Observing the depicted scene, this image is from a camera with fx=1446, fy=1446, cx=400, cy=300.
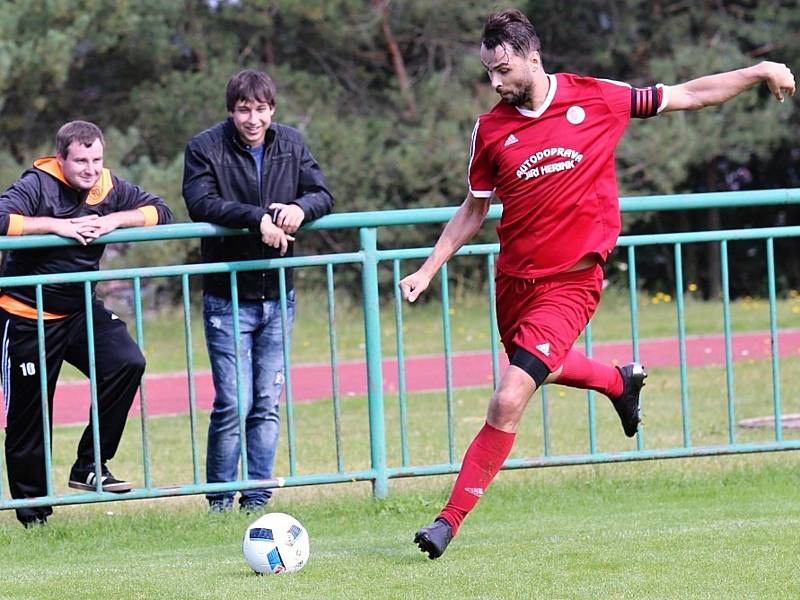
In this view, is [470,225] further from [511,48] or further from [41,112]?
[41,112]

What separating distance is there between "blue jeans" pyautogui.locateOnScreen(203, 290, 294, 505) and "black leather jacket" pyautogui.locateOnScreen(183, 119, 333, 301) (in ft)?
0.32

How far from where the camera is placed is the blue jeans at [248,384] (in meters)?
7.19

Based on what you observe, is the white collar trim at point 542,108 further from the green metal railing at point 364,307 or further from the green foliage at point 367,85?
the green foliage at point 367,85

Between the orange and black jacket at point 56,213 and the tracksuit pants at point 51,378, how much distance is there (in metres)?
0.09

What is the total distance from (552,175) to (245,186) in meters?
1.94

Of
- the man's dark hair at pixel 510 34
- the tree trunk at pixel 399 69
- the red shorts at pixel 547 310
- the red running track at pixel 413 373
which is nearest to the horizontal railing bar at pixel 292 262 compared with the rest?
the red shorts at pixel 547 310

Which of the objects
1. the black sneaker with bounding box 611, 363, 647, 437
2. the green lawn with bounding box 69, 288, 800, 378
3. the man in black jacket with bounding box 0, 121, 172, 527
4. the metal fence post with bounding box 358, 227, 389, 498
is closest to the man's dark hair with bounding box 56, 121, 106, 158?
the man in black jacket with bounding box 0, 121, 172, 527

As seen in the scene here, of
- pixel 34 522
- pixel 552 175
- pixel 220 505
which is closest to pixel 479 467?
pixel 552 175

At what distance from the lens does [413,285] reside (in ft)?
19.4

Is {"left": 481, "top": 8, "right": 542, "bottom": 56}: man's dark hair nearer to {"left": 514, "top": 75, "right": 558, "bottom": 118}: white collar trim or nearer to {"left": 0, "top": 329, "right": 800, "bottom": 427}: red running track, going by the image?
{"left": 514, "top": 75, "right": 558, "bottom": 118}: white collar trim

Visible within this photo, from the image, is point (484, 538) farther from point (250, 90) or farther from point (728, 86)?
point (250, 90)

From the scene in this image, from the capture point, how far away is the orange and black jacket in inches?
272

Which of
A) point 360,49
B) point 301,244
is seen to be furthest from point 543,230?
point 360,49

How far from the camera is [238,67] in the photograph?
22.5 m
